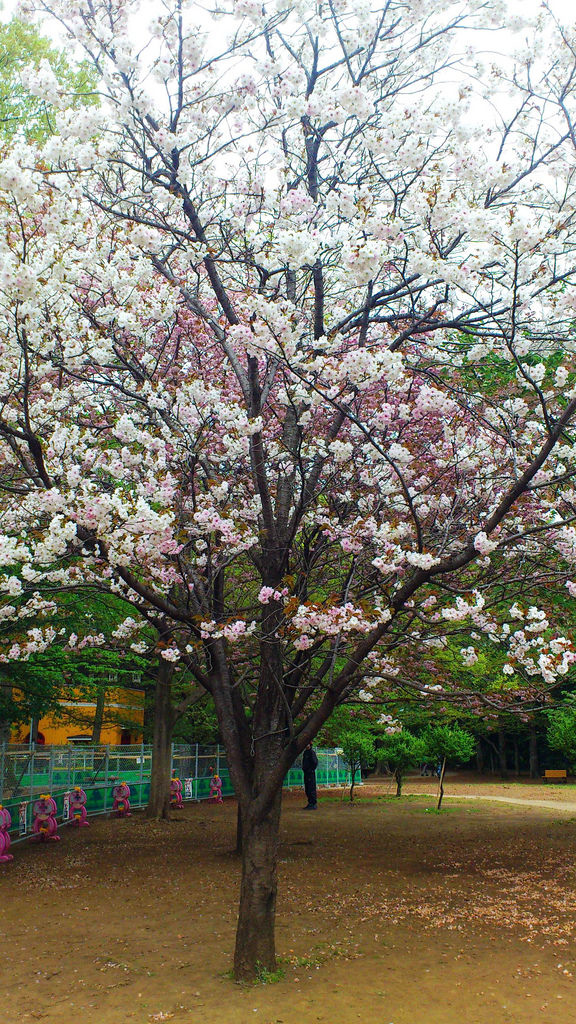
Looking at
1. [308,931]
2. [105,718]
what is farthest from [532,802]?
[308,931]

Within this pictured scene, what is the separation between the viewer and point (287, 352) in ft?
18.3

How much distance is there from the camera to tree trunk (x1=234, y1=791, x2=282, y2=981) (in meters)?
6.09

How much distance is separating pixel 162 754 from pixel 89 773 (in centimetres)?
179

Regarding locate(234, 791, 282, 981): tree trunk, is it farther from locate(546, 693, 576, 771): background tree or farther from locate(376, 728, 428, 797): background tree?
locate(376, 728, 428, 797): background tree

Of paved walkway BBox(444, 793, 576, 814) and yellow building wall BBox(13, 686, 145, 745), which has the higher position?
yellow building wall BBox(13, 686, 145, 745)

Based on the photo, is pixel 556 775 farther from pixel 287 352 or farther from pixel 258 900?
pixel 287 352

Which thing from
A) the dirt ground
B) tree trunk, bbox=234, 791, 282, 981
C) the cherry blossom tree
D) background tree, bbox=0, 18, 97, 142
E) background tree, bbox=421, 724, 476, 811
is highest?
background tree, bbox=0, 18, 97, 142

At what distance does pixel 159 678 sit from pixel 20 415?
11.4m

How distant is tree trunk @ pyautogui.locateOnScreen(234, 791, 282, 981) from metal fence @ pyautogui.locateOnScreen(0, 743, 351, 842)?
7914 millimetres

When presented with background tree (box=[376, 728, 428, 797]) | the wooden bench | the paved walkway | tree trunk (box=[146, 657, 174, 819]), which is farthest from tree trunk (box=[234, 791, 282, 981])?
the wooden bench

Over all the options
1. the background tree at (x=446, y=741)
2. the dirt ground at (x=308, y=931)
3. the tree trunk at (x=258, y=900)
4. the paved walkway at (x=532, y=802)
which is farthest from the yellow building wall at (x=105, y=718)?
the paved walkway at (x=532, y=802)

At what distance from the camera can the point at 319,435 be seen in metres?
7.14

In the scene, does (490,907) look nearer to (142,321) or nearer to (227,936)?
(227,936)

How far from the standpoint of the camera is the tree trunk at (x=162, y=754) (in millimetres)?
17359
